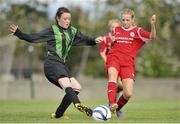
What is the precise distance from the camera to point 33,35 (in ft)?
41.1

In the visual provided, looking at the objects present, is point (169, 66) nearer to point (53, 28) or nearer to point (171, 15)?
point (171, 15)

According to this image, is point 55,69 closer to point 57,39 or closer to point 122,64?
point 57,39

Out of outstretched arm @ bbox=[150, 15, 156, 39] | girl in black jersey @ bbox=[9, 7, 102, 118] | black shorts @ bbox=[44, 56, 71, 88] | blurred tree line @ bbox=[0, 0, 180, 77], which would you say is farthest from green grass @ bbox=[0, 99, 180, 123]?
blurred tree line @ bbox=[0, 0, 180, 77]

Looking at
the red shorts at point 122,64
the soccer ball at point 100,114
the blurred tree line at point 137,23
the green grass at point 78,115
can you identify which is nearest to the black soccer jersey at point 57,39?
the red shorts at point 122,64

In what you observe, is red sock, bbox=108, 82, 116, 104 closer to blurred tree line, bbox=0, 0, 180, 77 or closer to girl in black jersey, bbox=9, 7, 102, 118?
girl in black jersey, bbox=9, 7, 102, 118

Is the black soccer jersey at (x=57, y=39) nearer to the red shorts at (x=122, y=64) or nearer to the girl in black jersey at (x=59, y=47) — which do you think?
the girl in black jersey at (x=59, y=47)

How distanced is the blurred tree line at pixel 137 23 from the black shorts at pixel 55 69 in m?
20.3

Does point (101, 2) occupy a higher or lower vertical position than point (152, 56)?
higher

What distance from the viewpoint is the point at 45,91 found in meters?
38.2

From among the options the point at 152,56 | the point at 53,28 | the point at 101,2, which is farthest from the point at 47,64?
the point at 152,56

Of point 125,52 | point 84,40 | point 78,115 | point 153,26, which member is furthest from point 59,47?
point 78,115

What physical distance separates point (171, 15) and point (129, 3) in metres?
2.59

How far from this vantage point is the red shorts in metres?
13.3

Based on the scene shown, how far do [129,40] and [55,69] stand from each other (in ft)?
6.22
